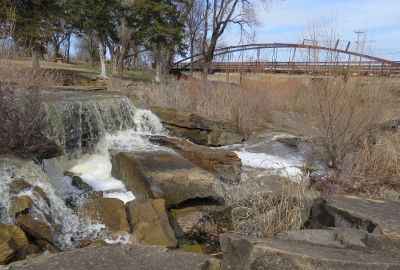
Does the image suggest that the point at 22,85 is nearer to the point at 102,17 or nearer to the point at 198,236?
the point at 198,236

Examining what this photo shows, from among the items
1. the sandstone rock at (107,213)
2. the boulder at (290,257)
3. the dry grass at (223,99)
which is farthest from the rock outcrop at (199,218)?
the dry grass at (223,99)

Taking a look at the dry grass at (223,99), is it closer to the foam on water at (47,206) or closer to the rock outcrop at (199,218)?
the rock outcrop at (199,218)

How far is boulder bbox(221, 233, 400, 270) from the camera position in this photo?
2.47 metres

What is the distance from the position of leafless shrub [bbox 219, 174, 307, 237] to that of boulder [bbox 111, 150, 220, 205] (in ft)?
2.93

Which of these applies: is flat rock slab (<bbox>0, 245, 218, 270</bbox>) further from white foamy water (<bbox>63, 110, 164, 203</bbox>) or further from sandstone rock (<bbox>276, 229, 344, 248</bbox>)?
white foamy water (<bbox>63, 110, 164, 203</bbox>)

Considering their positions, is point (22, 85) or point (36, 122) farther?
point (22, 85)

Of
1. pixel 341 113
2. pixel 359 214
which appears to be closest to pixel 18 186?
pixel 359 214

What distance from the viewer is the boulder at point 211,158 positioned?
22.0 ft

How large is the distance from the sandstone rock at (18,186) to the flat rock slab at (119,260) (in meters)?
2.00

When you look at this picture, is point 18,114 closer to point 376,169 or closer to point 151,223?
point 151,223

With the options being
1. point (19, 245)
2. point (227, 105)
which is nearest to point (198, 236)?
point (19, 245)

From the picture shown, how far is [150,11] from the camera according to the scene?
805 inches

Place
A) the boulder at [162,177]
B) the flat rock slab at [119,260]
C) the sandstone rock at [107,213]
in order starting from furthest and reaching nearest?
the boulder at [162,177], the sandstone rock at [107,213], the flat rock slab at [119,260]

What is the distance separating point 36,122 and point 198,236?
3.56m
